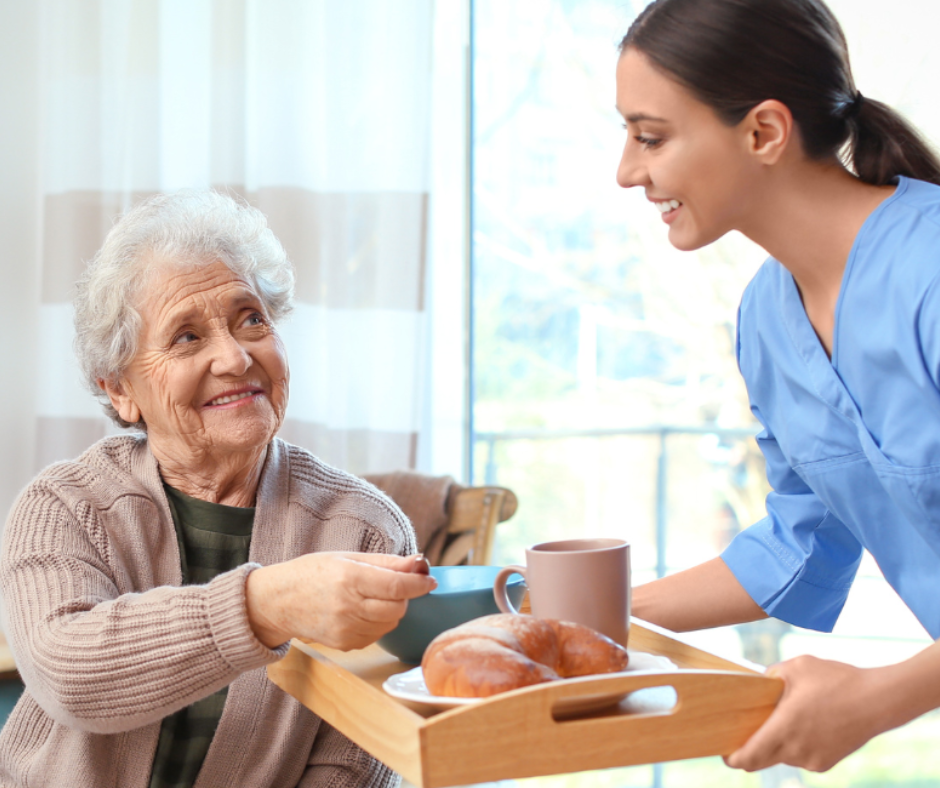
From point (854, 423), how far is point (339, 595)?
2.13ft

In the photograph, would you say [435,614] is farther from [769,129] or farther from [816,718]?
[769,129]

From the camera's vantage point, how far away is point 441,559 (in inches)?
79.0

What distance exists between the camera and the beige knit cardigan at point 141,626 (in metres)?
0.92

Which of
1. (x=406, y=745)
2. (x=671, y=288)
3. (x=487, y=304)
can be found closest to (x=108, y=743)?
(x=406, y=745)

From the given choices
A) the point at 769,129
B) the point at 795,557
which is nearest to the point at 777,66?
the point at 769,129

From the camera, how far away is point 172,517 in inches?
49.4

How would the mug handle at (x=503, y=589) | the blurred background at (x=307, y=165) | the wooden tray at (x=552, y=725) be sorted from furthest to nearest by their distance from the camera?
1. the blurred background at (x=307, y=165)
2. the mug handle at (x=503, y=589)
3. the wooden tray at (x=552, y=725)

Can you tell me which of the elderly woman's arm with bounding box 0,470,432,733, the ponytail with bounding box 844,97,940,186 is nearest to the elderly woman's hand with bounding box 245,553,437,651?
the elderly woman's arm with bounding box 0,470,432,733

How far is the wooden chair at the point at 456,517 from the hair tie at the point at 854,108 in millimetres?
1053

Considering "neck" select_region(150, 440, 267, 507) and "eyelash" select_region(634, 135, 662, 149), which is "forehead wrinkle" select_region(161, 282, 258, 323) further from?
"eyelash" select_region(634, 135, 662, 149)

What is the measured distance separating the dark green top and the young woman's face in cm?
66

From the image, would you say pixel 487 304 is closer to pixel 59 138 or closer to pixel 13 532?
pixel 59 138

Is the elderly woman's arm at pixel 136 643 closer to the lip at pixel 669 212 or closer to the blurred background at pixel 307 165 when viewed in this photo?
the lip at pixel 669 212

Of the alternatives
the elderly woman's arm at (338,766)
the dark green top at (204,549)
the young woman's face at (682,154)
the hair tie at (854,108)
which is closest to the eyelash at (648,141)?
the young woman's face at (682,154)
